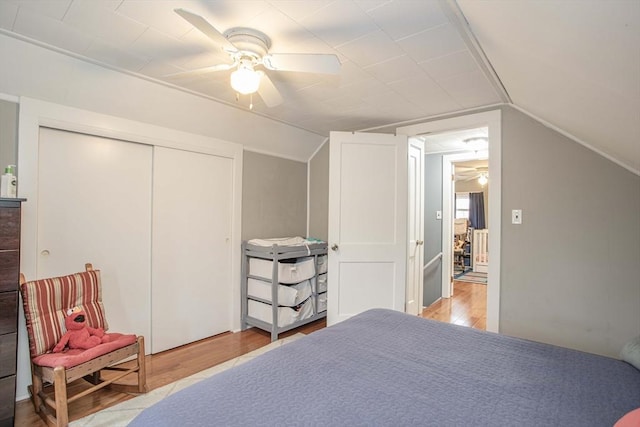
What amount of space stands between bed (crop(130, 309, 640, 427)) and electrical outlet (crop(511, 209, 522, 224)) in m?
1.50

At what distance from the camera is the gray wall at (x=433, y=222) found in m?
4.41

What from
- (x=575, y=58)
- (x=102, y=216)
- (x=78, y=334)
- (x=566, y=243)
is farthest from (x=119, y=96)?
(x=566, y=243)

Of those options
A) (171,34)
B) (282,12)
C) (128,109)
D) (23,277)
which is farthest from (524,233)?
(23,277)

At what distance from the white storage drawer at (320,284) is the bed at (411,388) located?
1.95 metres

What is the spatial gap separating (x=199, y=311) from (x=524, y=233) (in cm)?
296

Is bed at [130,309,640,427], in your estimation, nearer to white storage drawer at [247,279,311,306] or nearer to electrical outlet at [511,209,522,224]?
electrical outlet at [511,209,522,224]

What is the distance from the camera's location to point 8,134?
2004 mm

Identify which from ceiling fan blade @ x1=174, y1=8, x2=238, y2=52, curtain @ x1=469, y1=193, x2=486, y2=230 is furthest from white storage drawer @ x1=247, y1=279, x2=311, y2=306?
curtain @ x1=469, y1=193, x2=486, y2=230

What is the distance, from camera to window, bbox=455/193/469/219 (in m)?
8.44

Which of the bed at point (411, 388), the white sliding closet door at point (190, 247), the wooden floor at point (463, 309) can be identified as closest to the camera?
the bed at point (411, 388)

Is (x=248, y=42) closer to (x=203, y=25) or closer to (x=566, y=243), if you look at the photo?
(x=203, y=25)

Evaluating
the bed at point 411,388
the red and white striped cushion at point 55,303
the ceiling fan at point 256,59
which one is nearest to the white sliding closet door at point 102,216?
the red and white striped cushion at point 55,303

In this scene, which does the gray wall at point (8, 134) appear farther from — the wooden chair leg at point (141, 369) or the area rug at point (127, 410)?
the area rug at point (127, 410)

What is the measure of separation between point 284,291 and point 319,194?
142 centimetres
